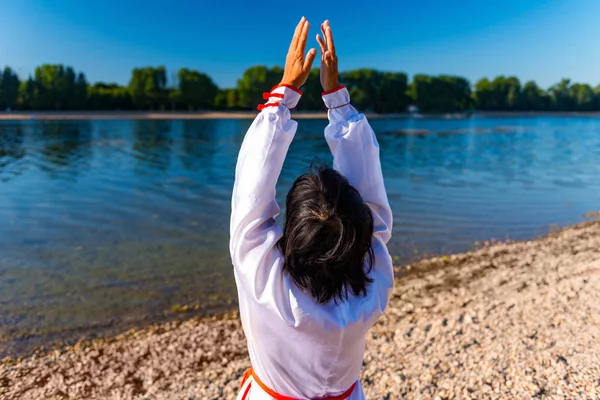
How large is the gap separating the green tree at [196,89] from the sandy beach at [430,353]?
95500mm

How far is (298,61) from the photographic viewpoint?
1.67 meters

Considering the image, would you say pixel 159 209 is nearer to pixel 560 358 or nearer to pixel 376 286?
pixel 560 358

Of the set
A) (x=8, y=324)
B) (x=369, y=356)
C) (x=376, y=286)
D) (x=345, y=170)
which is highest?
(x=345, y=170)

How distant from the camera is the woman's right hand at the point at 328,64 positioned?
1828 mm

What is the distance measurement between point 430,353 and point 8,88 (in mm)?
90547

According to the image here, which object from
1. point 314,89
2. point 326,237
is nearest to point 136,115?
point 314,89

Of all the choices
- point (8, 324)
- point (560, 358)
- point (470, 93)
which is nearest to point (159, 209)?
point (8, 324)

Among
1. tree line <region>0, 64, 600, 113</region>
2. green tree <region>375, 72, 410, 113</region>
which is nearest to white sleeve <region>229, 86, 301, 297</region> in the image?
tree line <region>0, 64, 600, 113</region>

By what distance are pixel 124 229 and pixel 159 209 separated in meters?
2.49

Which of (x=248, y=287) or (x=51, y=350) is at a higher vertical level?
(x=248, y=287)

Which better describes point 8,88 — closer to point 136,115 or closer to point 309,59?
point 136,115

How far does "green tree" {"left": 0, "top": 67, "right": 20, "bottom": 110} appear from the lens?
77.8 metres

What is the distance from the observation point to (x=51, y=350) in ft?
19.0

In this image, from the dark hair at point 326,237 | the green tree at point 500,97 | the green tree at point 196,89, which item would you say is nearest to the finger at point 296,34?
the dark hair at point 326,237
